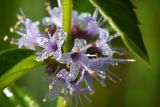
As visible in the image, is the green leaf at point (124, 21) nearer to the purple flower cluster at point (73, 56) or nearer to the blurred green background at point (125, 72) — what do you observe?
the purple flower cluster at point (73, 56)

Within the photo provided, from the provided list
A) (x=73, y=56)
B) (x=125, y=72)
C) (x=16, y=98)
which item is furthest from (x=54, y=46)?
(x=125, y=72)

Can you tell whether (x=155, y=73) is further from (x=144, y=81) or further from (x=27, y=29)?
(x=27, y=29)

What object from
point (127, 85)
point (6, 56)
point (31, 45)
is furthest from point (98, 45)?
point (127, 85)

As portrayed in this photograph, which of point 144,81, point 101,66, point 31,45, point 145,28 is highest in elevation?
point 31,45

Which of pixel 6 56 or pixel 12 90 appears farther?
pixel 12 90

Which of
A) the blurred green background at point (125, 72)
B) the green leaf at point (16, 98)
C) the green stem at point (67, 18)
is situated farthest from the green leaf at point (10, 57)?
the blurred green background at point (125, 72)

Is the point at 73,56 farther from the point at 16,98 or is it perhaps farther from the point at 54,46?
the point at 16,98
